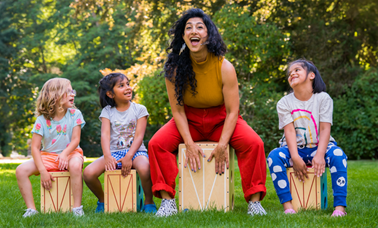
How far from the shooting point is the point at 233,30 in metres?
9.71

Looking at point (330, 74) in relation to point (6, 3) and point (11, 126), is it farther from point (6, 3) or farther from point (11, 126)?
point (11, 126)

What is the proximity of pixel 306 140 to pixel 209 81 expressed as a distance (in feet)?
3.13

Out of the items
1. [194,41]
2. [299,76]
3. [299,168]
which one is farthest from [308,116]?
[194,41]

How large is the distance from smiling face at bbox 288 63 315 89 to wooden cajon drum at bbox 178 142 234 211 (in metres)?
0.86

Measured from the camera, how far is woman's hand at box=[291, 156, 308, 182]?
9.92ft

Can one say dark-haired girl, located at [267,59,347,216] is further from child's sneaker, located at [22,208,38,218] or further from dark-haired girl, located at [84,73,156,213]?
child's sneaker, located at [22,208,38,218]

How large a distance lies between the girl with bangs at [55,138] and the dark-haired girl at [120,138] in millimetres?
183

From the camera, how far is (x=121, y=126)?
3.48 metres

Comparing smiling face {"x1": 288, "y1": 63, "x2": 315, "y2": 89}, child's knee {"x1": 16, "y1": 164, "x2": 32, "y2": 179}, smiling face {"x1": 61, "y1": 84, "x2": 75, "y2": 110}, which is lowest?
child's knee {"x1": 16, "y1": 164, "x2": 32, "y2": 179}

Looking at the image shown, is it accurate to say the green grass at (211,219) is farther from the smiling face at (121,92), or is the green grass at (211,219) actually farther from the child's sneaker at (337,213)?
the smiling face at (121,92)

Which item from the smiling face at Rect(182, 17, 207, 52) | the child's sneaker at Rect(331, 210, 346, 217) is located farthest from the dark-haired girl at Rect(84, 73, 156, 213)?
the child's sneaker at Rect(331, 210, 346, 217)

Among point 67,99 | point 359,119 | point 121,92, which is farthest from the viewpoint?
point 359,119

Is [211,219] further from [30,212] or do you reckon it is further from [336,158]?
[30,212]

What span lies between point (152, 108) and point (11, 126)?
48.0ft
